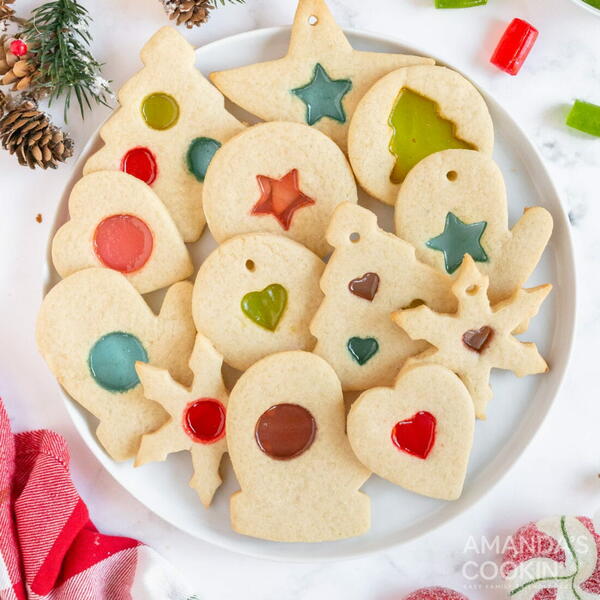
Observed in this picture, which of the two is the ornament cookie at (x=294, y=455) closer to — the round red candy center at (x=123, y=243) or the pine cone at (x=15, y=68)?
the round red candy center at (x=123, y=243)

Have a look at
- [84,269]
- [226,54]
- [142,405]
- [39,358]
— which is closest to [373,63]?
[226,54]

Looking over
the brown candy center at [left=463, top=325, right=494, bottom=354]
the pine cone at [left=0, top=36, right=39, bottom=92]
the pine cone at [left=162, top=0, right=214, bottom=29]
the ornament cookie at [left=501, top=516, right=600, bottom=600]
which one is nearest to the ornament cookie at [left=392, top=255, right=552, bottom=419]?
the brown candy center at [left=463, top=325, right=494, bottom=354]

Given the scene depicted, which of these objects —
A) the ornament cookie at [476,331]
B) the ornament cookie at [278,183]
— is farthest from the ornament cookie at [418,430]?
the ornament cookie at [278,183]

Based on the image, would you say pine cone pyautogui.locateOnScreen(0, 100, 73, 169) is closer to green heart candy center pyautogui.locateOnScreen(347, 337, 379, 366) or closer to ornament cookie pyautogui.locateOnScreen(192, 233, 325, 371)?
ornament cookie pyautogui.locateOnScreen(192, 233, 325, 371)

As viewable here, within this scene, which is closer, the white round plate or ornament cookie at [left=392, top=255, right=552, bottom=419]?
ornament cookie at [left=392, top=255, right=552, bottom=419]

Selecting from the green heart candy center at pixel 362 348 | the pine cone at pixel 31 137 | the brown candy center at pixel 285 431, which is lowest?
the brown candy center at pixel 285 431
